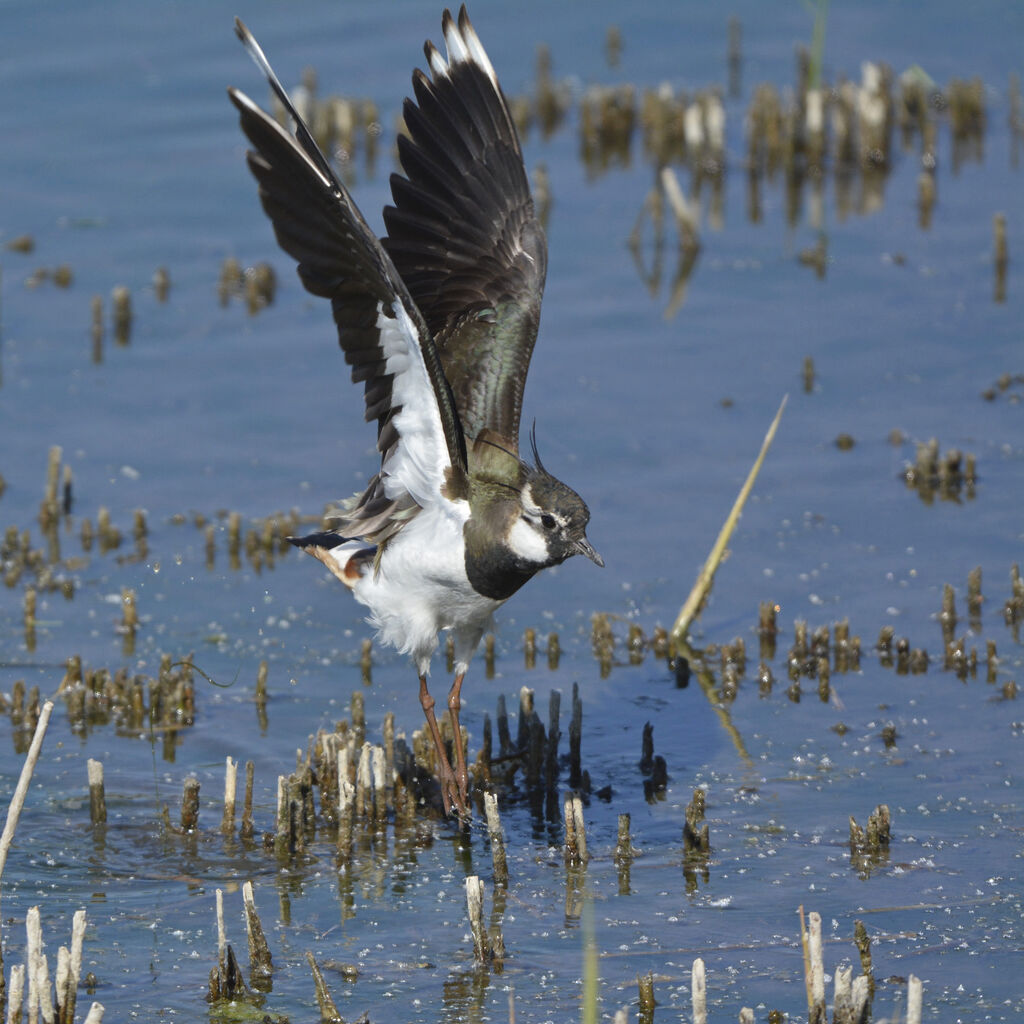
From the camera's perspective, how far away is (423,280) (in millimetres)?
7898

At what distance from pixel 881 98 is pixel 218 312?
623cm

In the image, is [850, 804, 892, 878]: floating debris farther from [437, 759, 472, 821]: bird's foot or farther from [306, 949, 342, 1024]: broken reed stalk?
[306, 949, 342, 1024]: broken reed stalk

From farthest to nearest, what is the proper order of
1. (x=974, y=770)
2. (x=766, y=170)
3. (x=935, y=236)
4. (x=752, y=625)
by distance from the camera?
(x=766, y=170)
(x=935, y=236)
(x=752, y=625)
(x=974, y=770)

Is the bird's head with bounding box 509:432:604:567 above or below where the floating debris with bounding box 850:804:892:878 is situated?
above

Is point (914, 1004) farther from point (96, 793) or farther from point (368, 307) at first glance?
point (96, 793)

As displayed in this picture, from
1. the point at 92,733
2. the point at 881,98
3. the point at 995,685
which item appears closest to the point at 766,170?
the point at 881,98

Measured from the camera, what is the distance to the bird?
6.19 m

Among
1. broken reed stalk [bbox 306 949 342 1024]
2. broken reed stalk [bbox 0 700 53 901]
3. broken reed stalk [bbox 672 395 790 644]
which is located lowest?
broken reed stalk [bbox 306 949 342 1024]

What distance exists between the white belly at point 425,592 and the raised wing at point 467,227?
75cm

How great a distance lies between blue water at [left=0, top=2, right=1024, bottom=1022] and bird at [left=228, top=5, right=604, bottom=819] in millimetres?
983

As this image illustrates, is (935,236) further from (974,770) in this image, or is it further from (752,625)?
(974,770)

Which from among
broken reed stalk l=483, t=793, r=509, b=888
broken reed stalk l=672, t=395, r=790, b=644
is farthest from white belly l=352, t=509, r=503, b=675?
broken reed stalk l=672, t=395, r=790, b=644

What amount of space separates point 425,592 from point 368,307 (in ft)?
Result: 4.08

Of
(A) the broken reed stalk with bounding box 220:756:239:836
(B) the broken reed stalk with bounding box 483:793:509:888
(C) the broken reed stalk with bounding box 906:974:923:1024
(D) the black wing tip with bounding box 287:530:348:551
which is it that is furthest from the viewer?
(D) the black wing tip with bounding box 287:530:348:551
